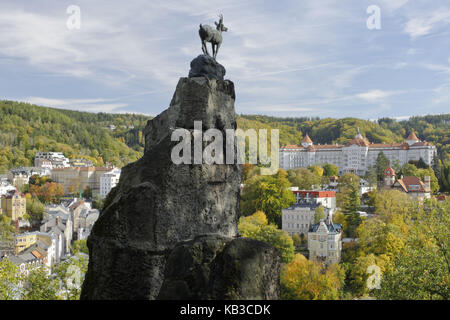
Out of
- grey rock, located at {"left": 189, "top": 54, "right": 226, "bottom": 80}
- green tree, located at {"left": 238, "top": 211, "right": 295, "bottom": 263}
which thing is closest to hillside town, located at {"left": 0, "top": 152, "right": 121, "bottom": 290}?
green tree, located at {"left": 238, "top": 211, "right": 295, "bottom": 263}

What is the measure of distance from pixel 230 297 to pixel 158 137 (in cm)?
348

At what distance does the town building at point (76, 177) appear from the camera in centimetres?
9538

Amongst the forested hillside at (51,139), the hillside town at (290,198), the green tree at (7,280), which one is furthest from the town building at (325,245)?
the forested hillside at (51,139)

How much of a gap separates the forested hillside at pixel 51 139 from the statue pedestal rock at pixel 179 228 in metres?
103

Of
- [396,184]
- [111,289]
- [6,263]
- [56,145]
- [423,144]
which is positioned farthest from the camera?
[56,145]

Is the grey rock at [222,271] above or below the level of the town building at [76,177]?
above

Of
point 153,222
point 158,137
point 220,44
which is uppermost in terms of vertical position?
point 220,44

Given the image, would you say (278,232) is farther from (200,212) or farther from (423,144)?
(423,144)

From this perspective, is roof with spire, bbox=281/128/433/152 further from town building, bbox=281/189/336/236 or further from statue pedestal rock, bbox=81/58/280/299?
statue pedestal rock, bbox=81/58/280/299

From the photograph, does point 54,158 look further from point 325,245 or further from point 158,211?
point 158,211

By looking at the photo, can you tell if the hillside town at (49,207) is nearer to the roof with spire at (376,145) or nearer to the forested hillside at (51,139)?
the forested hillside at (51,139)

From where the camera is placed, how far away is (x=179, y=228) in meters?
5.75

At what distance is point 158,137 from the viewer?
6902 millimetres

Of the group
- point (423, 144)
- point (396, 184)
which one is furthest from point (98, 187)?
point (423, 144)
